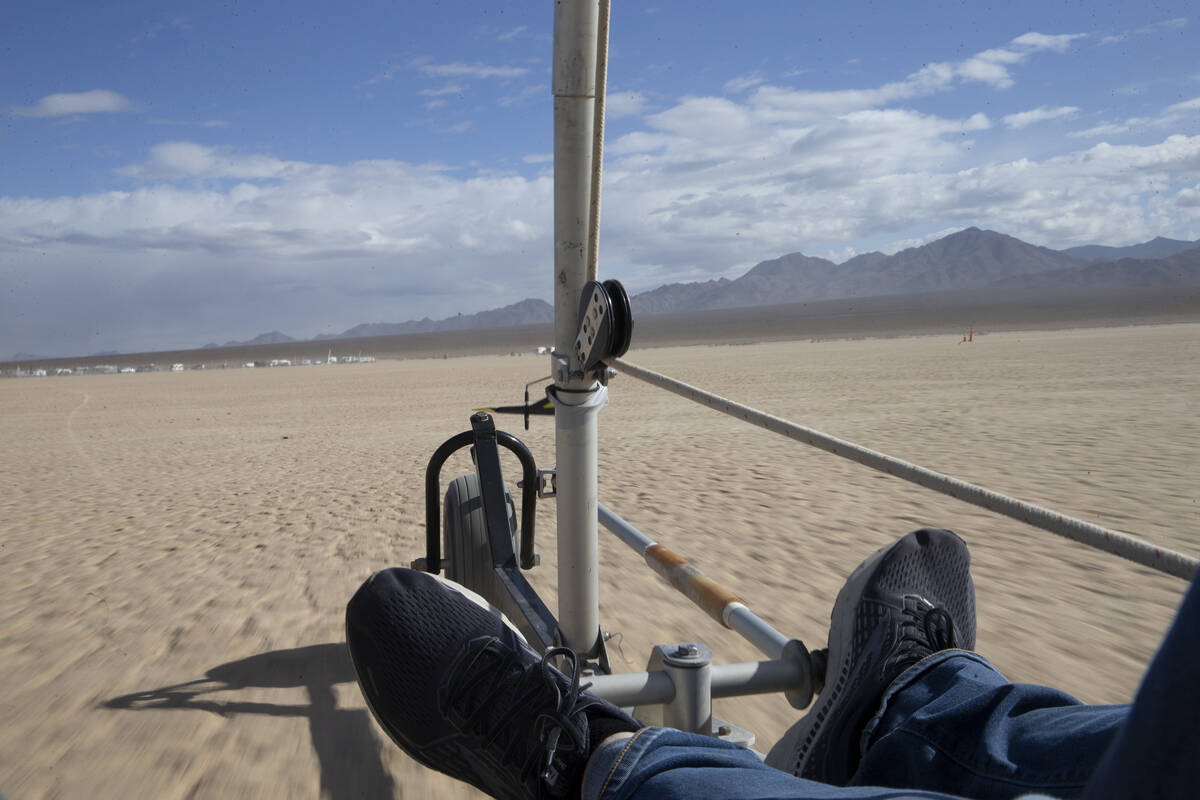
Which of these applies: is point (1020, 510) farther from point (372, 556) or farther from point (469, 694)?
point (372, 556)

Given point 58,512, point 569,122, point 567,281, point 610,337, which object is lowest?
point 58,512

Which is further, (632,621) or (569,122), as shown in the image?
(632,621)

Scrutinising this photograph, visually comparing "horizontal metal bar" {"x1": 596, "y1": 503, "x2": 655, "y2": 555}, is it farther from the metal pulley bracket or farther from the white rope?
the white rope

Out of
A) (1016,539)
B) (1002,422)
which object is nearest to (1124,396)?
(1002,422)

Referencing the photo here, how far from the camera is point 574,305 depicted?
74.2 inches

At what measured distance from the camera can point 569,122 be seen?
1.81 m

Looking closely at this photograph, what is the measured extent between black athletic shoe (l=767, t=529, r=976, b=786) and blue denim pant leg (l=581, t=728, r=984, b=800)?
1.29 ft

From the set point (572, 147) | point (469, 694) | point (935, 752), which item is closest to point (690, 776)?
point (935, 752)

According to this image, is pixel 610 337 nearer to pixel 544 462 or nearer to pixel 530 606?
pixel 530 606

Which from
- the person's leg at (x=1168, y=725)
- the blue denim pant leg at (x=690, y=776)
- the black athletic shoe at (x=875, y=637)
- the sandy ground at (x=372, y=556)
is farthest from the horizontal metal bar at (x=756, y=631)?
the person's leg at (x=1168, y=725)

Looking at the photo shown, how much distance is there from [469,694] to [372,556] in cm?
327

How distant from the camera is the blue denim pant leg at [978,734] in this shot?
1033 mm

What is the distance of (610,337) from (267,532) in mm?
4360

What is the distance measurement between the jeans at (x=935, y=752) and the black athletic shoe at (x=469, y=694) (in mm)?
132
